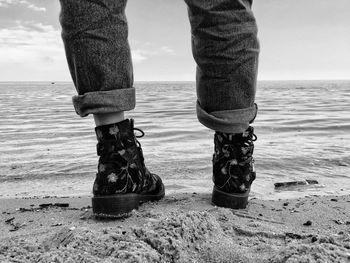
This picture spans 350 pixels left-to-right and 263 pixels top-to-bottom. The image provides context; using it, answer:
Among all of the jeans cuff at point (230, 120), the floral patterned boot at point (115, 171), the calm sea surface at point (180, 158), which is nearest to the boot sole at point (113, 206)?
the floral patterned boot at point (115, 171)

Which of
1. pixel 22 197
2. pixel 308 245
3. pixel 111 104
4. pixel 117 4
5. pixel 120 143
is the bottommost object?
pixel 22 197

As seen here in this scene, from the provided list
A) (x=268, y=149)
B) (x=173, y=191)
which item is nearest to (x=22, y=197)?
(x=173, y=191)

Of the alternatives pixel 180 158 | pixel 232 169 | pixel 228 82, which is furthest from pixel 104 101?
pixel 180 158

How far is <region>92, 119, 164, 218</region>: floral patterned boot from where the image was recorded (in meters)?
1.70

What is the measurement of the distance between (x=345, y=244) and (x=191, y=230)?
494 millimetres

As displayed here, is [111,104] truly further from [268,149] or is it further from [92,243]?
[268,149]

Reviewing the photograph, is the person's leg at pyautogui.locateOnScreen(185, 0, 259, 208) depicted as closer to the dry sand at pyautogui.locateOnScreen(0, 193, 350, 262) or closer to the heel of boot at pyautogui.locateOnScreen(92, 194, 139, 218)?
the dry sand at pyautogui.locateOnScreen(0, 193, 350, 262)

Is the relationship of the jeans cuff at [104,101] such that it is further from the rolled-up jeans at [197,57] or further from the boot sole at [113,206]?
the boot sole at [113,206]

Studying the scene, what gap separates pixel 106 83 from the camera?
1617 millimetres

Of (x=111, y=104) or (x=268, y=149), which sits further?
(x=268, y=149)

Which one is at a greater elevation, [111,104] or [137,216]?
[111,104]

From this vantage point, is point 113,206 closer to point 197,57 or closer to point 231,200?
point 231,200

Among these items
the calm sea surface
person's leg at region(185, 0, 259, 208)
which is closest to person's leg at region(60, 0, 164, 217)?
person's leg at region(185, 0, 259, 208)

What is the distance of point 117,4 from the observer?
1.61 m
